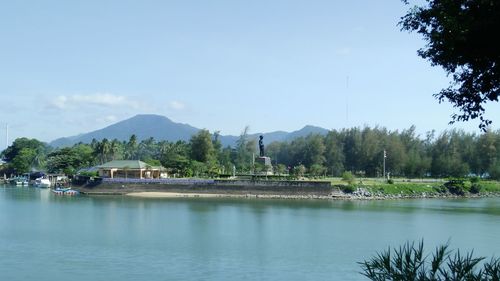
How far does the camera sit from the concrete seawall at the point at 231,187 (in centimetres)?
5747

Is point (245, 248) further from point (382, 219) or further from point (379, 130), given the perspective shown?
point (379, 130)

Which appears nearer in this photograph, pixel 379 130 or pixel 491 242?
pixel 491 242

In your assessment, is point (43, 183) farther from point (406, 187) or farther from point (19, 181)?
point (406, 187)

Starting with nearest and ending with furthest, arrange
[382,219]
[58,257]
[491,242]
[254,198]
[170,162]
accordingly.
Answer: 1. [58,257]
2. [491,242]
3. [382,219]
4. [254,198]
5. [170,162]

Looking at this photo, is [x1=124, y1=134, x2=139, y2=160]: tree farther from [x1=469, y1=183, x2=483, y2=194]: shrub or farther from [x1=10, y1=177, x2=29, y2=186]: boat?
[x1=469, y1=183, x2=483, y2=194]: shrub

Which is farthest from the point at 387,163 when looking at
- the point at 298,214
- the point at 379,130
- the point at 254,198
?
the point at 298,214

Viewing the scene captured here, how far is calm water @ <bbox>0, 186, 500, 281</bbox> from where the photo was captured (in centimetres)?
1928

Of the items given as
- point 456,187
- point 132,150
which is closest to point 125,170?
point 132,150

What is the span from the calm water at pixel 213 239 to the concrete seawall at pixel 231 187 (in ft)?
42.6

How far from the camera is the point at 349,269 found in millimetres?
19922

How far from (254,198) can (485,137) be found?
38.7 meters

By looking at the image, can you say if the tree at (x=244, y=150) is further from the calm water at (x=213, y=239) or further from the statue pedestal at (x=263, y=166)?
the calm water at (x=213, y=239)

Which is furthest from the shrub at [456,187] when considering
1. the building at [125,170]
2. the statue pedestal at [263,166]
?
the building at [125,170]

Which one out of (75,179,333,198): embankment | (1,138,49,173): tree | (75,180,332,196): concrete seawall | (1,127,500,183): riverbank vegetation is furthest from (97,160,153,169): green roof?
(1,138,49,173): tree
